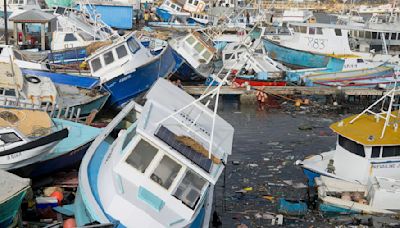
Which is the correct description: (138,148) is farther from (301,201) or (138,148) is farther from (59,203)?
(301,201)

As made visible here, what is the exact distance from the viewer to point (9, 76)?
19.5m

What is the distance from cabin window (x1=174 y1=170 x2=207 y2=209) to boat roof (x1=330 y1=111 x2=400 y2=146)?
652cm

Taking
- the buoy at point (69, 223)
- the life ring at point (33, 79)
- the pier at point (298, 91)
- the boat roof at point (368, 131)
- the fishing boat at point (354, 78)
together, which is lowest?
the pier at point (298, 91)

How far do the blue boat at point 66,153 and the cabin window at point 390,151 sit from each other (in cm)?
770

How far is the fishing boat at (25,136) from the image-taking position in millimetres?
14102

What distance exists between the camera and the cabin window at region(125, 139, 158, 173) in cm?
1119

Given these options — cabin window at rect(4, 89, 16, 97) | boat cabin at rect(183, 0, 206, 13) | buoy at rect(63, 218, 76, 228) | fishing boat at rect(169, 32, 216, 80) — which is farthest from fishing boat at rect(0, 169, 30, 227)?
boat cabin at rect(183, 0, 206, 13)

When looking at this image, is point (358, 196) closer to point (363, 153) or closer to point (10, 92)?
point (363, 153)

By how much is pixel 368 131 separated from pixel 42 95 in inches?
399

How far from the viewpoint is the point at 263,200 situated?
17.4 meters

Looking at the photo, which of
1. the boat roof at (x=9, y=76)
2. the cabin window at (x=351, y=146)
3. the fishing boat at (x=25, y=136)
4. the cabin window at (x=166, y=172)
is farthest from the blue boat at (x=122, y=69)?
the cabin window at (x=166, y=172)

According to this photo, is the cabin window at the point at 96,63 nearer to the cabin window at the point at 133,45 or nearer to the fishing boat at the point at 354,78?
the cabin window at the point at 133,45

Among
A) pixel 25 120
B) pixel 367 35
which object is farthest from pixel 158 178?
pixel 367 35

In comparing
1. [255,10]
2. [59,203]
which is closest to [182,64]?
[59,203]
